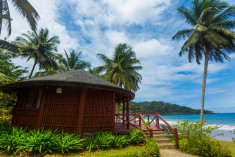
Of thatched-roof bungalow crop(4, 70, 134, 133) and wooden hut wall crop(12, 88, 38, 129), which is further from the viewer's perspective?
wooden hut wall crop(12, 88, 38, 129)

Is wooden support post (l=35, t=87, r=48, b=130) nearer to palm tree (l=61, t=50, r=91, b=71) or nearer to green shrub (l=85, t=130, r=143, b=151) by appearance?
green shrub (l=85, t=130, r=143, b=151)

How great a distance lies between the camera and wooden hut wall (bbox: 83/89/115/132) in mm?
7227

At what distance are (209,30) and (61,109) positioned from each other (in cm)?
1791

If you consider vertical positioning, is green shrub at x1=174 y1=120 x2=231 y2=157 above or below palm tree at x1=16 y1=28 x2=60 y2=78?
below

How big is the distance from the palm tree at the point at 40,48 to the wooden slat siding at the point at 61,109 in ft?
63.7

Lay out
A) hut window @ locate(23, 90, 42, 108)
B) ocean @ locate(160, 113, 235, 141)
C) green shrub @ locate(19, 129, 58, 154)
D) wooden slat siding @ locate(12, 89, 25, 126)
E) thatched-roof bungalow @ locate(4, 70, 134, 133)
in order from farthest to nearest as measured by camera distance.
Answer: ocean @ locate(160, 113, 235, 141), wooden slat siding @ locate(12, 89, 25, 126), hut window @ locate(23, 90, 42, 108), thatched-roof bungalow @ locate(4, 70, 134, 133), green shrub @ locate(19, 129, 58, 154)

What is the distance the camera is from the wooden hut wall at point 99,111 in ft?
23.7

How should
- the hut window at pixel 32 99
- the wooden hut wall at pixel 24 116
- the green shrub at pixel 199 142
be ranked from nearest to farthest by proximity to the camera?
1. the green shrub at pixel 199 142
2. the wooden hut wall at pixel 24 116
3. the hut window at pixel 32 99

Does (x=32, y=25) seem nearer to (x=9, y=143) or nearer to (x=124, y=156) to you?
(x=9, y=143)

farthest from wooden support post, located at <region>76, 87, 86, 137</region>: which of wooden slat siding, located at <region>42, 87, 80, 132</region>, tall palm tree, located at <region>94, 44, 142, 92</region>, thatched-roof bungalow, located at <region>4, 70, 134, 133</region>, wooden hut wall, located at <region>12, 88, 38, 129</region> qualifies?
tall palm tree, located at <region>94, 44, 142, 92</region>

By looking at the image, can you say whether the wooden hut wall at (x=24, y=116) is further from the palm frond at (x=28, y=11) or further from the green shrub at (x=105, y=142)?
the palm frond at (x=28, y=11)

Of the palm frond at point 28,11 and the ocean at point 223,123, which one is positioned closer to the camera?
the palm frond at point 28,11

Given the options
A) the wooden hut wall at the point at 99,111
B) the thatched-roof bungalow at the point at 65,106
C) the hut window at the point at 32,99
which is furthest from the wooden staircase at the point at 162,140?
the hut window at the point at 32,99

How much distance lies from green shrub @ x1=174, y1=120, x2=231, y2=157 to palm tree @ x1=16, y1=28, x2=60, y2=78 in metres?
24.6
